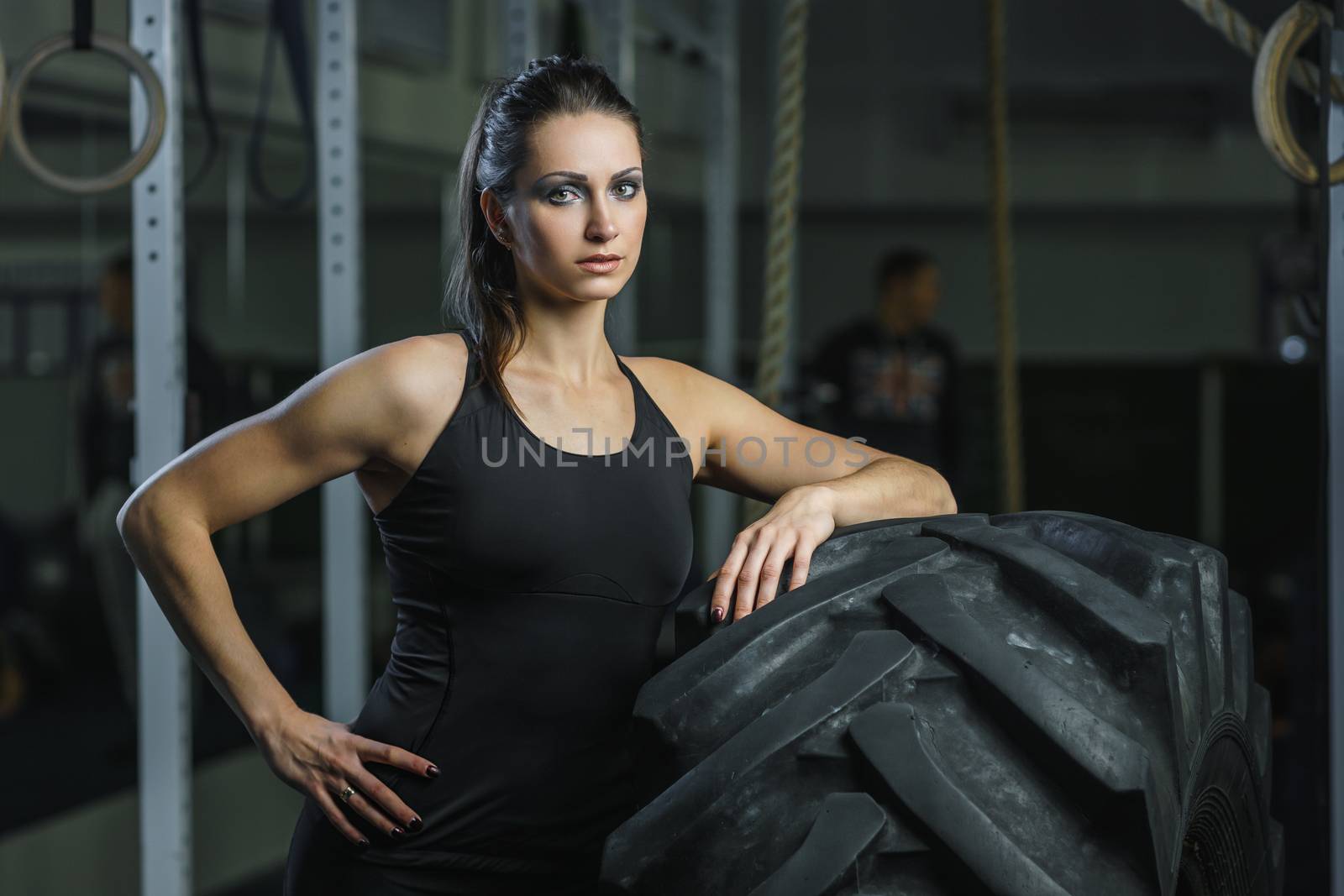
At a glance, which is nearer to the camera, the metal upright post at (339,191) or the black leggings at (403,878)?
the black leggings at (403,878)

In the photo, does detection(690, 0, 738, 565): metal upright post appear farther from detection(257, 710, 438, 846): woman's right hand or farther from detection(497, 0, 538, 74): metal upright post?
detection(257, 710, 438, 846): woman's right hand

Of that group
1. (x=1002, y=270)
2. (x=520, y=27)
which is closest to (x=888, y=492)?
(x=1002, y=270)

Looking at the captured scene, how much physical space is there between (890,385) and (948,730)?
128 inches

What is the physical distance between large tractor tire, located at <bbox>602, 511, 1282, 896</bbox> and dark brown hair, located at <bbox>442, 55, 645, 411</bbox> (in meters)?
0.35

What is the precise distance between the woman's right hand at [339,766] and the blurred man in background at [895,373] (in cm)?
291

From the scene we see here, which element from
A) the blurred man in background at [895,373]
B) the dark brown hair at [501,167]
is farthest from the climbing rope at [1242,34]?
the blurred man in background at [895,373]

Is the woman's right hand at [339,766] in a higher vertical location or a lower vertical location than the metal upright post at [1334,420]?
lower

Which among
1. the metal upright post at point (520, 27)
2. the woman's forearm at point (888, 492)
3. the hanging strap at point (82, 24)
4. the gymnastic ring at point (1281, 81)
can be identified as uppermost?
the metal upright post at point (520, 27)

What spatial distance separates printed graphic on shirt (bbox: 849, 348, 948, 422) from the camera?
389 cm

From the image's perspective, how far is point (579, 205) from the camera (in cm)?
100

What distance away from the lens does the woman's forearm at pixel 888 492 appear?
40.7 inches

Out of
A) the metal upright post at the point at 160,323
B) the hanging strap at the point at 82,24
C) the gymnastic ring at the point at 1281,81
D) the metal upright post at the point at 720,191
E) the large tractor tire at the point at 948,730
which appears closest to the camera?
the large tractor tire at the point at 948,730

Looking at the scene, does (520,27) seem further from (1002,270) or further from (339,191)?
(1002,270)

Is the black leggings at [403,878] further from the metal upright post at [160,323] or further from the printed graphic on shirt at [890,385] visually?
the printed graphic on shirt at [890,385]
